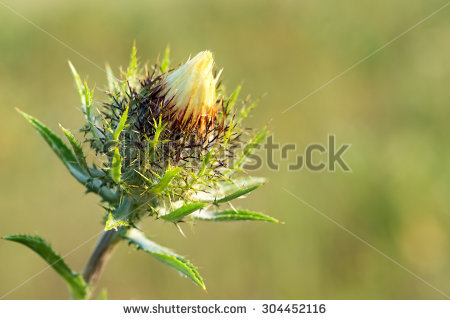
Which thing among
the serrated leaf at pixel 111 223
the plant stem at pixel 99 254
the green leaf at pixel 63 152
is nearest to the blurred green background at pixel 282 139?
the plant stem at pixel 99 254

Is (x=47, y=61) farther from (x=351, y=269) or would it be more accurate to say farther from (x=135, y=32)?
(x=351, y=269)

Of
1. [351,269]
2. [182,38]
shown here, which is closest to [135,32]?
[182,38]

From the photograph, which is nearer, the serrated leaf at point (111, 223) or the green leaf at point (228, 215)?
the serrated leaf at point (111, 223)

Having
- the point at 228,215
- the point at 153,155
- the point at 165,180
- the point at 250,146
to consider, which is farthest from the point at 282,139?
the point at 165,180

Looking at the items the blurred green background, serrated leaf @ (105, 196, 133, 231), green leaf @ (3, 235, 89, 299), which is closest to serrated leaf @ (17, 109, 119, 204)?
serrated leaf @ (105, 196, 133, 231)

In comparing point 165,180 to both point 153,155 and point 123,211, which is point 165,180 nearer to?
point 153,155

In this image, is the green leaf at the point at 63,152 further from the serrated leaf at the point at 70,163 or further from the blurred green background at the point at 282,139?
the blurred green background at the point at 282,139
